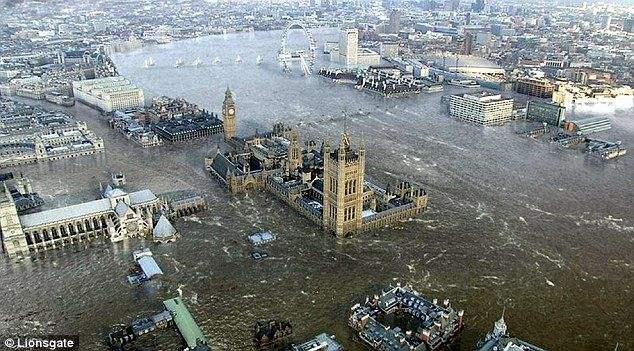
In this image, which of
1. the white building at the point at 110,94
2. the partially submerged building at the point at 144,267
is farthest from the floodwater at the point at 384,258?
the white building at the point at 110,94

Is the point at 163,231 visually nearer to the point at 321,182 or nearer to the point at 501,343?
the point at 321,182

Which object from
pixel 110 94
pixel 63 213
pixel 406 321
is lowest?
pixel 406 321

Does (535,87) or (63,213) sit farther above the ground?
(63,213)

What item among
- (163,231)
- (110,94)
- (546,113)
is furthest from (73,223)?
(546,113)

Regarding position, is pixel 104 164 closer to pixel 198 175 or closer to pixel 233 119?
pixel 198 175

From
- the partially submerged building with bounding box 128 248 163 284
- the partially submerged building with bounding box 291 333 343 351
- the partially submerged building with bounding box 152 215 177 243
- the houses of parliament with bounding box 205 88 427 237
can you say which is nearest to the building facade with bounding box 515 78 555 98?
the houses of parliament with bounding box 205 88 427 237

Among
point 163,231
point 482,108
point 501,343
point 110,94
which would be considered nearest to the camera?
point 501,343
